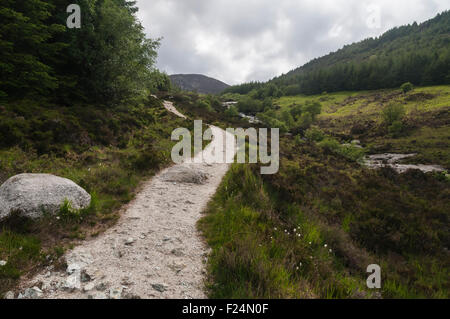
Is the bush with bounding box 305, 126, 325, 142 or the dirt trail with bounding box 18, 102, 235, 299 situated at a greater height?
the bush with bounding box 305, 126, 325, 142

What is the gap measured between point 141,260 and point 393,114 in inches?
2795

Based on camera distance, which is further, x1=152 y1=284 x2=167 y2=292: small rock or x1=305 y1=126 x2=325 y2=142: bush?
x1=305 y1=126 x2=325 y2=142: bush

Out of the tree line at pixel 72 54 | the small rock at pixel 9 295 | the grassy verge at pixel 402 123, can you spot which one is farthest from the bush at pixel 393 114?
the small rock at pixel 9 295

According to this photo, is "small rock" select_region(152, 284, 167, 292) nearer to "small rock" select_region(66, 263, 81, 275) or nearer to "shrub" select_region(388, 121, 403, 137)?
"small rock" select_region(66, 263, 81, 275)

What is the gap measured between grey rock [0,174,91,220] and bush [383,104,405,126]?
6913cm

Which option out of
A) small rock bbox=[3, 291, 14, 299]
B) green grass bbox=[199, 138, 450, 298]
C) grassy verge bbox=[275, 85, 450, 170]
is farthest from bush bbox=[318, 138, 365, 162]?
small rock bbox=[3, 291, 14, 299]

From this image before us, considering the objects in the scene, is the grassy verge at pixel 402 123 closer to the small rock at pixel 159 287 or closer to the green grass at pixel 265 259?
the green grass at pixel 265 259

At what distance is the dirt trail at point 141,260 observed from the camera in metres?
3.32

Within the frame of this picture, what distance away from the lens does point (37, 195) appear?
5160 millimetres

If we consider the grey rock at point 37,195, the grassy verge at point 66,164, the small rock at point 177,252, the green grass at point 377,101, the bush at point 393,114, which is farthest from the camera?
the green grass at point 377,101

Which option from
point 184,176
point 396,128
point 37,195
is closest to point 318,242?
point 184,176

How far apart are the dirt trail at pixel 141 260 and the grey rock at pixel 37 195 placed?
4.68 ft

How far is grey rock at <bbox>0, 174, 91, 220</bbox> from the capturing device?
4.85 metres

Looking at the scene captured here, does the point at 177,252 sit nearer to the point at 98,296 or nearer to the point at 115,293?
the point at 115,293
